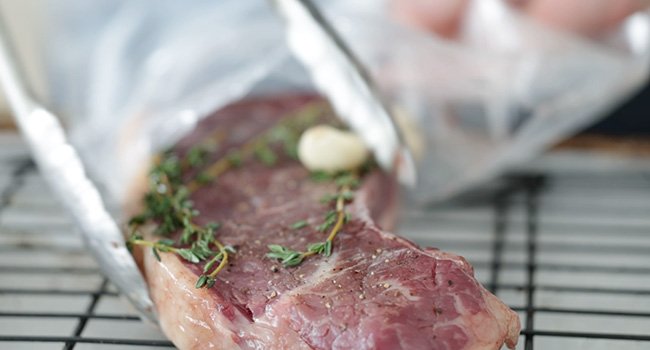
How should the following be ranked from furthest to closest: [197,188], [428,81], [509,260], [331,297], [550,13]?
[428,81]
[550,13]
[509,260]
[197,188]
[331,297]

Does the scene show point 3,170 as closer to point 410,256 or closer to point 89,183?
point 89,183

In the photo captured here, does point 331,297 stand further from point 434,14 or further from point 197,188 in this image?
point 434,14

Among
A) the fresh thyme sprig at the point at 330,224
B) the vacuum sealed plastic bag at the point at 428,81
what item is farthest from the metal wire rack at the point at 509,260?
the fresh thyme sprig at the point at 330,224

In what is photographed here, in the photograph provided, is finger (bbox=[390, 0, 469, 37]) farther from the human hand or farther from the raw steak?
the raw steak

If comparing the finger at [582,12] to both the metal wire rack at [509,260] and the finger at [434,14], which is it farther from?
the metal wire rack at [509,260]

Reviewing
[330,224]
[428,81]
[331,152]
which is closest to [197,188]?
[331,152]

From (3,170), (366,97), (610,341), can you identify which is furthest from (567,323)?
(3,170)

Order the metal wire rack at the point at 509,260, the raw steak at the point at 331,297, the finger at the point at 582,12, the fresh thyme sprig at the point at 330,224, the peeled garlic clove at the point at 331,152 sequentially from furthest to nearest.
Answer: the finger at the point at 582,12
the peeled garlic clove at the point at 331,152
the metal wire rack at the point at 509,260
the fresh thyme sprig at the point at 330,224
the raw steak at the point at 331,297
